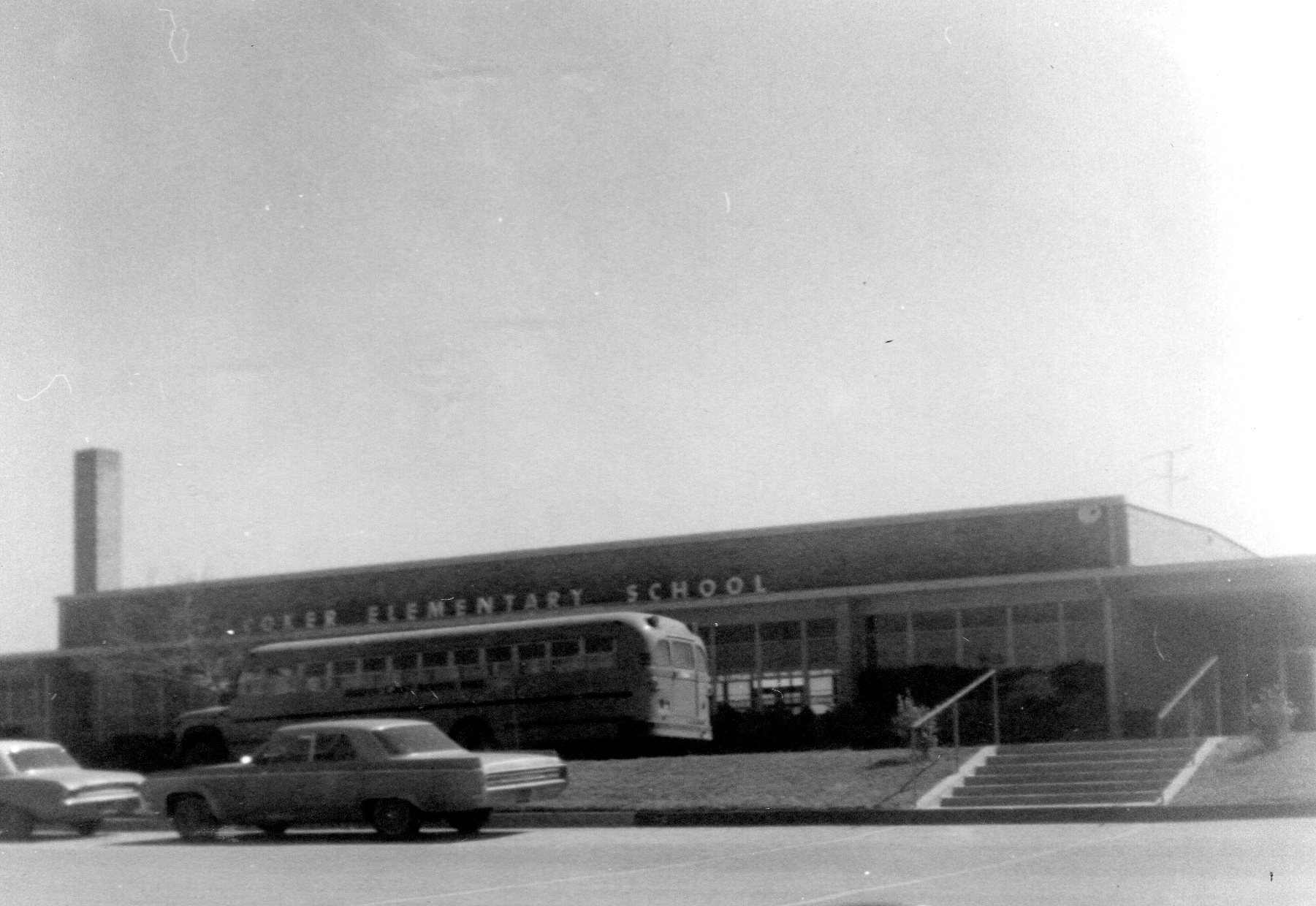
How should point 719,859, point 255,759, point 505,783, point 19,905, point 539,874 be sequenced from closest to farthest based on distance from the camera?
1. point 19,905
2. point 539,874
3. point 719,859
4. point 505,783
5. point 255,759

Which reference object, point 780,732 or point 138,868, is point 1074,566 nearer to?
point 780,732

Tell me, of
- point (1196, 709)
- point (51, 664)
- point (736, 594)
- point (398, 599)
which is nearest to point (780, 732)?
point (736, 594)

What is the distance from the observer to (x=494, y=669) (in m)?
27.7

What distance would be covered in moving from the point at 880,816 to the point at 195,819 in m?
8.14

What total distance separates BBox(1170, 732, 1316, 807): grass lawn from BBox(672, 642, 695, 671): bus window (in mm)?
8826

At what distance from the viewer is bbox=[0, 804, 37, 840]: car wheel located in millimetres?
20062

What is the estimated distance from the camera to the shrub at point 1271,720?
70.1 ft

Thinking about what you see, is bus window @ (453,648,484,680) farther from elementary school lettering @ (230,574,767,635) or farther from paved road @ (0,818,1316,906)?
paved road @ (0,818,1316,906)

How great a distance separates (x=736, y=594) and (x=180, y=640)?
1478 cm

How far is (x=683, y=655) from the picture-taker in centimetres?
2769

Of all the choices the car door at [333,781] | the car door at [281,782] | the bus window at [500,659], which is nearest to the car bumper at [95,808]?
the car door at [281,782]

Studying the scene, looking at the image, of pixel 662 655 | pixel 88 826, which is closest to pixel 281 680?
pixel 662 655

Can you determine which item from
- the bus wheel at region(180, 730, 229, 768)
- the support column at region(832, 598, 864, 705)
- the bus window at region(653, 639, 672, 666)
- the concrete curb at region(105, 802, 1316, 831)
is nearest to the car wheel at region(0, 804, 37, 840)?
the concrete curb at region(105, 802, 1316, 831)

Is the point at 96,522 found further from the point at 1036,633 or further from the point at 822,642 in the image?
the point at 1036,633
